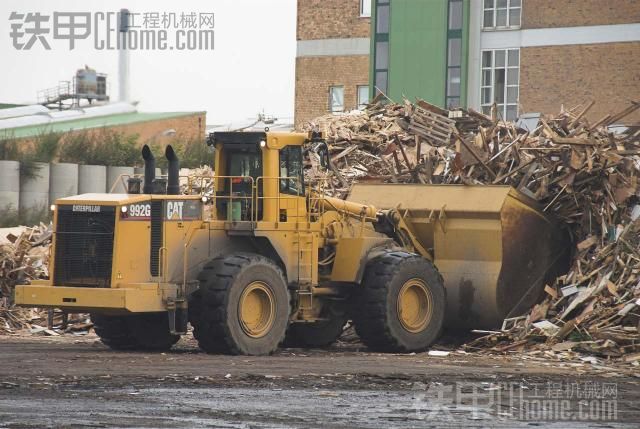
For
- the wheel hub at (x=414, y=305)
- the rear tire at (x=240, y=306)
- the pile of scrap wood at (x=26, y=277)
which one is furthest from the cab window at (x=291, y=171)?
the pile of scrap wood at (x=26, y=277)

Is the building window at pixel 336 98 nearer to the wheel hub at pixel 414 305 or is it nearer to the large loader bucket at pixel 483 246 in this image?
the large loader bucket at pixel 483 246

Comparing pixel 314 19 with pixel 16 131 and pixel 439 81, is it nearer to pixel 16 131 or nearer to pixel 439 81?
pixel 439 81

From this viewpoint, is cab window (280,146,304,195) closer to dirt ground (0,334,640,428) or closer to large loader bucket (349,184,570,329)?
dirt ground (0,334,640,428)

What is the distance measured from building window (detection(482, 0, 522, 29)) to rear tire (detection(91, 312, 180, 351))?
37972 millimetres

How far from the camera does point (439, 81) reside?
5444cm

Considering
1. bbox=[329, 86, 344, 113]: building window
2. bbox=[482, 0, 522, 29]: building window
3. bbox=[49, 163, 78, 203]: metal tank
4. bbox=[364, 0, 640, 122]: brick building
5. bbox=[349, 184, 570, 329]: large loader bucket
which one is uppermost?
bbox=[482, 0, 522, 29]: building window

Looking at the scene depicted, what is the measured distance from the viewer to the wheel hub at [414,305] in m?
18.4

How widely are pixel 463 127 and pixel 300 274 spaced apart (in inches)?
266

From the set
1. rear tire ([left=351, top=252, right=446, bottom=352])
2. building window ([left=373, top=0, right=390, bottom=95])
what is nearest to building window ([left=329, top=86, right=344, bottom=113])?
building window ([left=373, top=0, right=390, bottom=95])

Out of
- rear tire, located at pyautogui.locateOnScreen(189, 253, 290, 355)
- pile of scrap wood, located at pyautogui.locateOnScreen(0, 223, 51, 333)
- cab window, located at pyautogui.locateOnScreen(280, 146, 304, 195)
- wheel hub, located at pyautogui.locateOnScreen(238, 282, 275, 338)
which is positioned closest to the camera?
rear tire, located at pyautogui.locateOnScreen(189, 253, 290, 355)

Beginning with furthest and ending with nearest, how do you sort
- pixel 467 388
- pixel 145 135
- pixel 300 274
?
pixel 145 135, pixel 300 274, pixel 467 388

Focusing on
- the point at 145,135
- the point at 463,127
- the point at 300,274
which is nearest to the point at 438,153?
the point at 463,127

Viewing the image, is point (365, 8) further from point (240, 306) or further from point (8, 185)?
point (240, 306)

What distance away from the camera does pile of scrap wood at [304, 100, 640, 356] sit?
18.3 m
